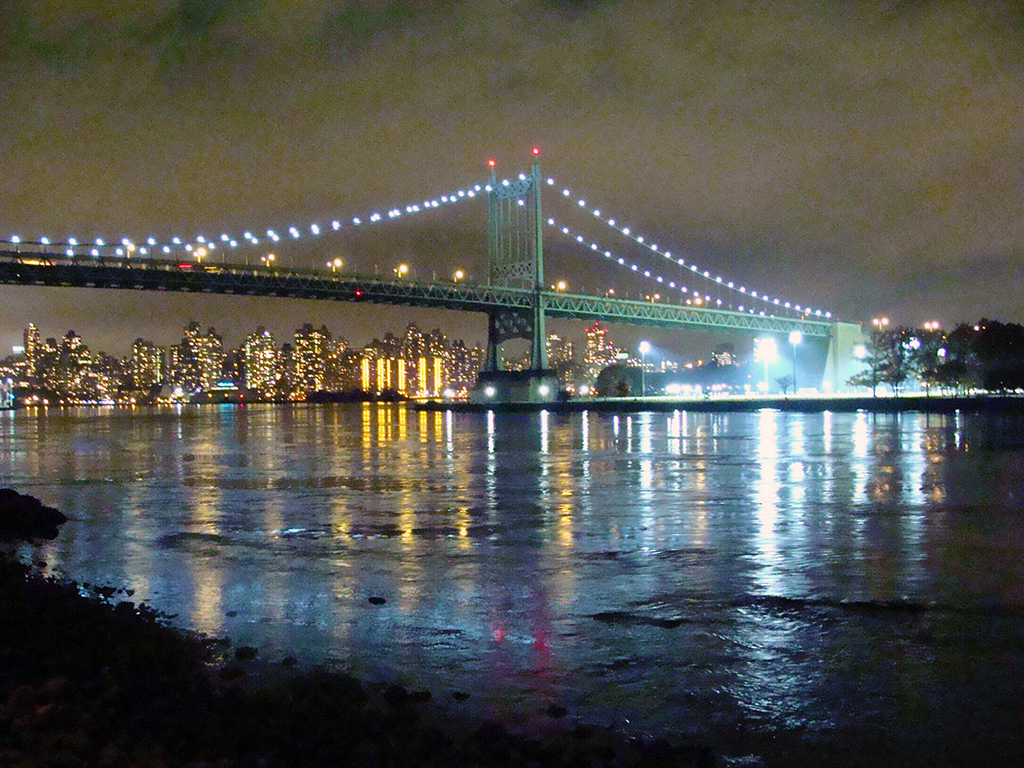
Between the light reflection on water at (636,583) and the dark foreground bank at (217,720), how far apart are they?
0.53 m

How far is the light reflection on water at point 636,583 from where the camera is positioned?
5.61 metres

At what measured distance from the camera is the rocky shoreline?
166 inches

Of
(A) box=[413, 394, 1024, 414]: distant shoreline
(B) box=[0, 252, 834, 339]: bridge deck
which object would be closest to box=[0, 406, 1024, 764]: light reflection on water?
(A) box=[413, 394, 1024, 414]: distant shoreline

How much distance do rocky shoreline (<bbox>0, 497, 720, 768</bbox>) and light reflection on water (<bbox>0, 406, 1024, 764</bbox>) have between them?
507 mm

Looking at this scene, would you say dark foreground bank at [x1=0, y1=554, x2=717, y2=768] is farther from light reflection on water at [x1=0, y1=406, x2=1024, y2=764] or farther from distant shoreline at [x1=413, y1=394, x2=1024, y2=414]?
distant shoreline at [x1=413, y1=394, x2=1024, y2=414]

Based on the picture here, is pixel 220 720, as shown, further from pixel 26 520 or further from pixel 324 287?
pixel 324 287

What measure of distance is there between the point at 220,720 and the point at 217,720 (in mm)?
14

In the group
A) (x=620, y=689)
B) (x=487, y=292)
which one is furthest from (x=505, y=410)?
(x=620, y=689)

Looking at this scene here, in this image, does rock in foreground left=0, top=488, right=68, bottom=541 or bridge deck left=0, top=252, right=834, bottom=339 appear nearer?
rock in foreground left=0, top=488, right=68, bottom=541

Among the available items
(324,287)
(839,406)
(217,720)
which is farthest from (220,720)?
(324,287)

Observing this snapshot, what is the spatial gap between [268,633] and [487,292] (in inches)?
3021

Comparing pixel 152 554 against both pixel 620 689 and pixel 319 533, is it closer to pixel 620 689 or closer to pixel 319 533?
pixel 319 533

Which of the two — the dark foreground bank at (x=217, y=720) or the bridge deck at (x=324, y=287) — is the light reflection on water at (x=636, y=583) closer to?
the dark foreground bank at (x=217, y=720)

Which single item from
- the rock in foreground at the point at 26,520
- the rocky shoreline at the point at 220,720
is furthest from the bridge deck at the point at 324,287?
the rocky shoreline at the point at 220,720
